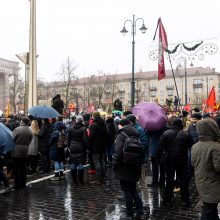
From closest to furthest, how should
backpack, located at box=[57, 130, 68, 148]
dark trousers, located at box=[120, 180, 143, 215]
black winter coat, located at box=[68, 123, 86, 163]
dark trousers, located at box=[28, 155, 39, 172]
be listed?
1. dark trousers, located at box=[120, 180, 143, 215]
2. black winter coat, located at box=[68, 123, 86, 163]
3. backpack, located at box=[57, 130, 68, 148]
4. dark trousers, located at box=[28, 155, 39, 172]

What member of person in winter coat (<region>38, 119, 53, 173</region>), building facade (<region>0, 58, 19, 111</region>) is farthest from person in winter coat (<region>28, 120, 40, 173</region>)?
building facade (<region>0, 58, 19, 111</region>)

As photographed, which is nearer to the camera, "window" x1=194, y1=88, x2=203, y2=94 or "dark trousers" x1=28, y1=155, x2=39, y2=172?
"dark trousers" x1=28, y1=155, x2=39, y2=172

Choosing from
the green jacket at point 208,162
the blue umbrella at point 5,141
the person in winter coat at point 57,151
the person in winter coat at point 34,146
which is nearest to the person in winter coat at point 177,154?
the green jacket at point 208,162

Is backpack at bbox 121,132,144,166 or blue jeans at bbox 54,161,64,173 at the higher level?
backpack at bbox 121,132,144,166

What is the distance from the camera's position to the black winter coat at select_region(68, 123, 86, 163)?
9.14 m

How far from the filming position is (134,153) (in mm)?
6023

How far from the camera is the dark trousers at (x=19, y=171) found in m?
8.92

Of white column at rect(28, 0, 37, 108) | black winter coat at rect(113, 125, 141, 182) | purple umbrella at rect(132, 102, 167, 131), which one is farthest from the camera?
white column at rect(28, 0, 37, 108)

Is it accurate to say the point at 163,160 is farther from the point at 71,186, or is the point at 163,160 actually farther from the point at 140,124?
the point at 71,186

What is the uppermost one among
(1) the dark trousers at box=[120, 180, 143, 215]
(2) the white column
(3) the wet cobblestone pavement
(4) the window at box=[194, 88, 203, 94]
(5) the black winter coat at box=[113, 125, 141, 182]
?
(4) the window at box=[194, 88, 203, 94]

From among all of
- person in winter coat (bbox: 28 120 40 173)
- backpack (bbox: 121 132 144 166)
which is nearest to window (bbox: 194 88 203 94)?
person in winter coat (bbox: 28 120 40 173)

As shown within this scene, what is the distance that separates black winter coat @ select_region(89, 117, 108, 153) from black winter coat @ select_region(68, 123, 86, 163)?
0.79ft

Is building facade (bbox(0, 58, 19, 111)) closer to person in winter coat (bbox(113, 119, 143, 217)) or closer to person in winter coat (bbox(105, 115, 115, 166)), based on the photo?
person in winter coat (bbox(105, 115, 115, 166))

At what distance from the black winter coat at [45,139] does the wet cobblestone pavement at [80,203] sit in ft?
5.61
